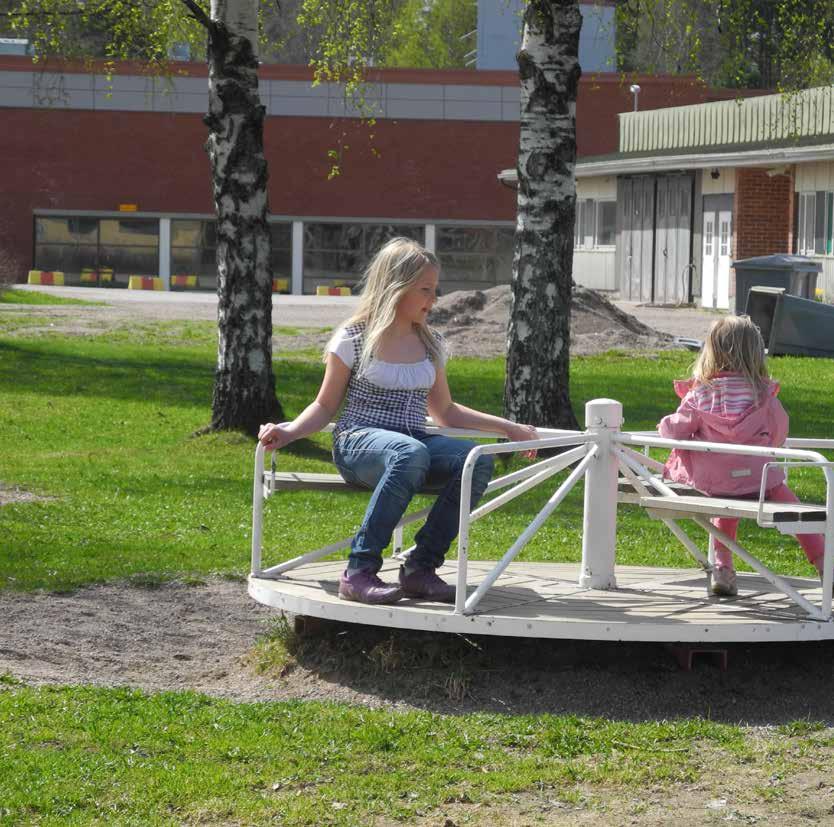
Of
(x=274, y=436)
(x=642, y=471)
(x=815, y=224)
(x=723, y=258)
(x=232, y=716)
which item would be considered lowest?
(x=232, y=716)

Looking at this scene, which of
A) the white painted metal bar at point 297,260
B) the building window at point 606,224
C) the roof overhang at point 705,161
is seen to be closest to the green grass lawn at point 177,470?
the roof overhang at point 705,161

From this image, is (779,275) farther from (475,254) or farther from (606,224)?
(475,254)

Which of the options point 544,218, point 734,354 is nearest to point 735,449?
point 734,354

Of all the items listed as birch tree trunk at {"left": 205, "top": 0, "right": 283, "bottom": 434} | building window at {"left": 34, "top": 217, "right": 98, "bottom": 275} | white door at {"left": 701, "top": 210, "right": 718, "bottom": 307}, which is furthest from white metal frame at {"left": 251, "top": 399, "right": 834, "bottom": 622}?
building window at {"left": 34, "top": 217, "right": 98, "bottom": 275}

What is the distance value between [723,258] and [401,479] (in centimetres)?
3167

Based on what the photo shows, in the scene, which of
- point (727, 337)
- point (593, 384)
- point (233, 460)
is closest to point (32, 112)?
point (593, 384)

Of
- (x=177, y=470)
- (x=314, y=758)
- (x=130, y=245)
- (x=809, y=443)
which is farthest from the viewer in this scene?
(x=130, y=245)

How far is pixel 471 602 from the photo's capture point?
6.29 metres

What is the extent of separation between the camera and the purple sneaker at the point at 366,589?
6.52 meters

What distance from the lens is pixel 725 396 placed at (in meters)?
6.88

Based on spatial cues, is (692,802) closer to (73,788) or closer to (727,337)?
(73,788)

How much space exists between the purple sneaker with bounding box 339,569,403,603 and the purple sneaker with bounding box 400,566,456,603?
0.16 feet

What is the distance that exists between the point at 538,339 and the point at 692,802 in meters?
8.68

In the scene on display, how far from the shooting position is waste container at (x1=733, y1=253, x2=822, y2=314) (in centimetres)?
2462
